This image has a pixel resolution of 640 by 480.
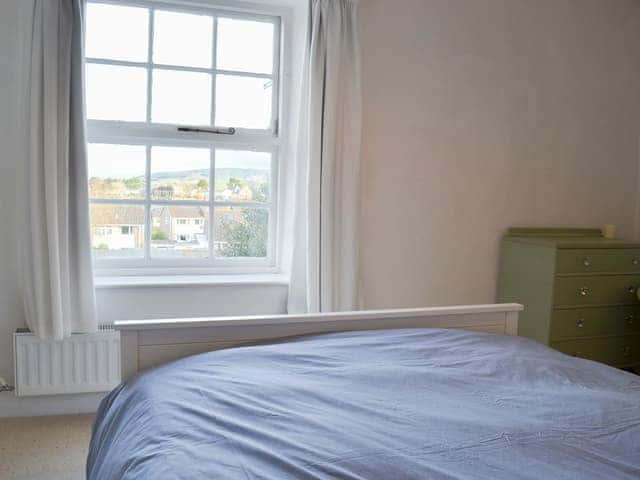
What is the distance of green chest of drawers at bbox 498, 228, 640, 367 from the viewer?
2.68 meters

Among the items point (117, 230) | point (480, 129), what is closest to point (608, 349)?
point (480, 129)

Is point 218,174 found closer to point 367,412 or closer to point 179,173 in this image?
point 179,173

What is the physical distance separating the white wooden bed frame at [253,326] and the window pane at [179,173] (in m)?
1.32

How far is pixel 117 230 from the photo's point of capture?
2.64m

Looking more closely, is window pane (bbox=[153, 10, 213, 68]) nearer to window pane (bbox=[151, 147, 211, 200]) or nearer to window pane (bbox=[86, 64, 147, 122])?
window pane (bbox=[86, 64, 147, 122])

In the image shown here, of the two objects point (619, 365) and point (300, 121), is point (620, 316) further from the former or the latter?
point (300, 121)

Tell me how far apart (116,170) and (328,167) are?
→ 1.05 m

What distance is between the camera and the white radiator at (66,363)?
2.31m

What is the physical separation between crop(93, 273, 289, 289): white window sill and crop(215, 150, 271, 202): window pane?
16.4 inches

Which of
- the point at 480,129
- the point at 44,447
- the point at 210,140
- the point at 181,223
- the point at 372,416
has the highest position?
the point at 480,129

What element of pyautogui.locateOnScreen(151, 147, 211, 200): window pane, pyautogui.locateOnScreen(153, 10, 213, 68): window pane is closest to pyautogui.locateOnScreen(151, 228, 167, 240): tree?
pyautogui.locateOnScreen(151, 147, 211, 200): window pane

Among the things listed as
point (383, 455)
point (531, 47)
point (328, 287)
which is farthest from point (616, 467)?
point (531, 47)

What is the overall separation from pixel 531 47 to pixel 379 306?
5.54 feet

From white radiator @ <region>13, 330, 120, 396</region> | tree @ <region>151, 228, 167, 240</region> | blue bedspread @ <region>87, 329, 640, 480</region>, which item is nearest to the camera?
blue bedspread @ <region>87, 329, 640, 480</region>
